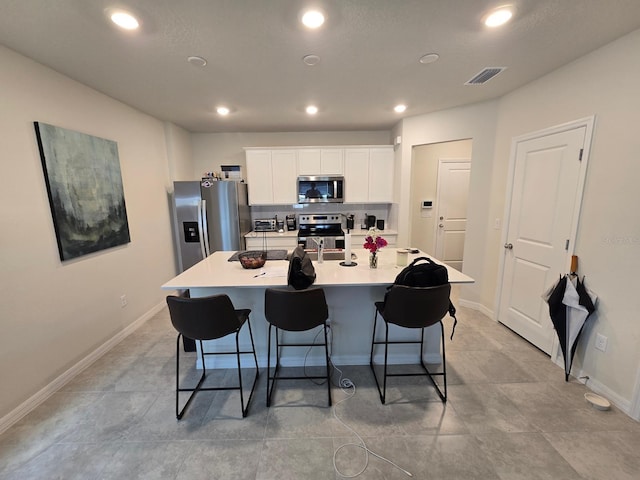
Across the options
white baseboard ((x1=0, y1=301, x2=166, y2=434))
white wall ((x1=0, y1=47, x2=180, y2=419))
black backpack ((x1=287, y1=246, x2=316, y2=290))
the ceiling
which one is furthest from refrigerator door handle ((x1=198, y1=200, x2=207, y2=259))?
black backpack ((x1=287, y1=246, x2=316, y2=290))

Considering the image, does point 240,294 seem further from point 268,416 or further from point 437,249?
point 437,249

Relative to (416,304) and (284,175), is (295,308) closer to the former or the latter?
(416,304)

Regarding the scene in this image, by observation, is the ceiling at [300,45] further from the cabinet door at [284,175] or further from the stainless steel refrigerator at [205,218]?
the cabinet door at [284,175]

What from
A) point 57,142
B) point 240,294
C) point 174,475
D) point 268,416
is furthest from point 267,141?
point 174,475

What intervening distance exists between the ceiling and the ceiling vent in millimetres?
80

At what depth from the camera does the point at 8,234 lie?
70.6 inches

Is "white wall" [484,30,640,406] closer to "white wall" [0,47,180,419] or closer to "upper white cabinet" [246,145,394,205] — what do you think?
"upper white cabinet" [246,145,394,205]

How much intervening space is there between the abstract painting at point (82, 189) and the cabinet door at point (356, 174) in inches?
119

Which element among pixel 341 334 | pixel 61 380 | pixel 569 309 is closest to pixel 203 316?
pixel 341 334

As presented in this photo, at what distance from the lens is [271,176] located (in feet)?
13.9

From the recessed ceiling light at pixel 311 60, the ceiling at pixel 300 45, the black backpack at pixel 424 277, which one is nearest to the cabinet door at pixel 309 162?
the ceiling at pixel 300 45

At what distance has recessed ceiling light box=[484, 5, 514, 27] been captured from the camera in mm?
1499

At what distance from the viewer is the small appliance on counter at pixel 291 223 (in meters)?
4.42

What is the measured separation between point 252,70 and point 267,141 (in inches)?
90.4
